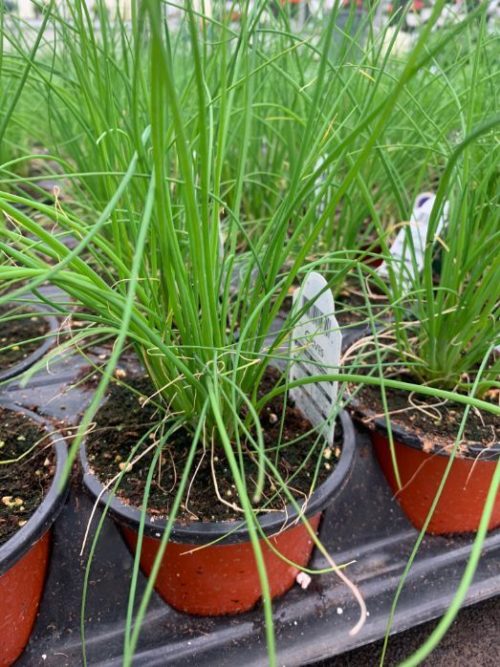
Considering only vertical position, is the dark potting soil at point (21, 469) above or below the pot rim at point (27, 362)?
below

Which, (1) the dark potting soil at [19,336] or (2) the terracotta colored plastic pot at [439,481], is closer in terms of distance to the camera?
(2) the terracotta colored plastic pot at [439,481]

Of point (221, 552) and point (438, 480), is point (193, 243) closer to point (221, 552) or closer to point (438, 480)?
point (221, 552)

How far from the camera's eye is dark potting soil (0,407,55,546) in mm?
434

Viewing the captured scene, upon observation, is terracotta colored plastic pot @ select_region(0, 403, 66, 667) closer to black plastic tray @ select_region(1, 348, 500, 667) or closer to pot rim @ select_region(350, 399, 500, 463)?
black plastic tray @ select_region(1, 348, 500, 667)

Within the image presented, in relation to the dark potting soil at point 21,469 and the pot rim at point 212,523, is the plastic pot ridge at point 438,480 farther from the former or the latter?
the dark potting soil at point 21,469

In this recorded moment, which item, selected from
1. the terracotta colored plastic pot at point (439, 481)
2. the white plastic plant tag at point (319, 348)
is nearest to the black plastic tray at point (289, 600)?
the terracotta colored plastic pot at point (439, 481)

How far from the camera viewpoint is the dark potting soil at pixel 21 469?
1.42ft

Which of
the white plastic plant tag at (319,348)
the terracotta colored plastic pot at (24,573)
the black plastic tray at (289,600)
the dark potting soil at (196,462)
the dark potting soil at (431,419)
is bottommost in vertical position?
the black plastic tray at (289,600)

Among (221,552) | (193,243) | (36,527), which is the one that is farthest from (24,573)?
(193,243)

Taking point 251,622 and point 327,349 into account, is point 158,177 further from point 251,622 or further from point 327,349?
point 251,622

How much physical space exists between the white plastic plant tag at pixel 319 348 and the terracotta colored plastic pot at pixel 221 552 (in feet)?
0.13

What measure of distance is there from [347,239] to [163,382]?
400 mm

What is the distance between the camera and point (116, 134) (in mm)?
479

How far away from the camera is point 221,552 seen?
0.44 meters
